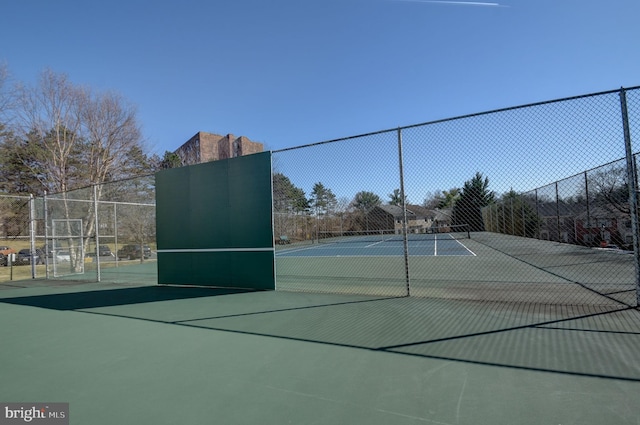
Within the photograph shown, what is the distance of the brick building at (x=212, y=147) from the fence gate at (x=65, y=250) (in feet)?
55.3

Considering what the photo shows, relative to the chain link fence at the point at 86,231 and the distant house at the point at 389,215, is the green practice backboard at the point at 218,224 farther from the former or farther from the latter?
the chain link fence at the point at 86,231

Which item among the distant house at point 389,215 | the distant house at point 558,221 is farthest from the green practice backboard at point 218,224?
the distant house at point 558,221

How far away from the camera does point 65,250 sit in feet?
42.9

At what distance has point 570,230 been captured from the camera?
14922 mm

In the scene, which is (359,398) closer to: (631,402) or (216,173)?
(631,402)

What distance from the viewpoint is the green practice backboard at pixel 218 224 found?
7902mm

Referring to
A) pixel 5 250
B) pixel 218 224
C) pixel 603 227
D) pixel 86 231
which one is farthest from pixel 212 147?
pixel 603 227

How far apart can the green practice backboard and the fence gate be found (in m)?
5.00

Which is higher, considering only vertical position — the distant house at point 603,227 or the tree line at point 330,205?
the tree line at point 330,205

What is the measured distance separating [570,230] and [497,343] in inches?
564

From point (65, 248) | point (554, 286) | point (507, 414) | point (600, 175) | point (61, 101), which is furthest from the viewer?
point (61, 101)

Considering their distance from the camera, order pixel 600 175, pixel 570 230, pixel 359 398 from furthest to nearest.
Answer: pixel 570 230
pixel 600 175
pixel 359 398

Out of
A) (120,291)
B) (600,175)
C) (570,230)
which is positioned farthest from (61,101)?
(570,230)

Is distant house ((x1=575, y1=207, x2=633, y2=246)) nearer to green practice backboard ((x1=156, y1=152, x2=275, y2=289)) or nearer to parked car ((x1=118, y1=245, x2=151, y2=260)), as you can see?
green practice backboard ((x1=156, y1=152, x2=275, y2=289))
